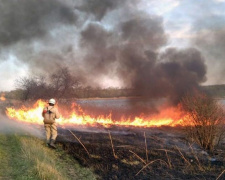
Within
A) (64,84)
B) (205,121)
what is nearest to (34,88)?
(64,84)

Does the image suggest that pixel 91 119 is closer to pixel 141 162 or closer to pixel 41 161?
pixel 141 162

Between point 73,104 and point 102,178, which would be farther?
point 73,104

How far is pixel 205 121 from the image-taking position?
18109 mm

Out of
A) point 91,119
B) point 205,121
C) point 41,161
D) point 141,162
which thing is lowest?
point 141,162

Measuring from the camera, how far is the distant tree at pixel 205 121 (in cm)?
1781

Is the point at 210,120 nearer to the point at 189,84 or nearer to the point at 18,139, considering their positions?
the point at 18,139

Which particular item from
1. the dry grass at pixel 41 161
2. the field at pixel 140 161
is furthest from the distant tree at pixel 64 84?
the dry grass at pixel 41 161

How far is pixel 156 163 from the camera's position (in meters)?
13.7

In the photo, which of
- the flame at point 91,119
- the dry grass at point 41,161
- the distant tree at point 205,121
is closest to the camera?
the dry grass at point 41,161

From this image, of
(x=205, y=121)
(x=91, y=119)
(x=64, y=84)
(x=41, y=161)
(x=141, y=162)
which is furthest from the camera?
Result: (x=64, y=84)

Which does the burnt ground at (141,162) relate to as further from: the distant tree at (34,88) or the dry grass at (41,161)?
the distant tree at (34,88)

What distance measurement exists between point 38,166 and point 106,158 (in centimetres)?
481

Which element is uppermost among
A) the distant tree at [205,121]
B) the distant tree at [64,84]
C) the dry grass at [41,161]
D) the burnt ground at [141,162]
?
the distant tree at [64,84]

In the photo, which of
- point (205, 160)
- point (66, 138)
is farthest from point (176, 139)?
point (66, 138)
